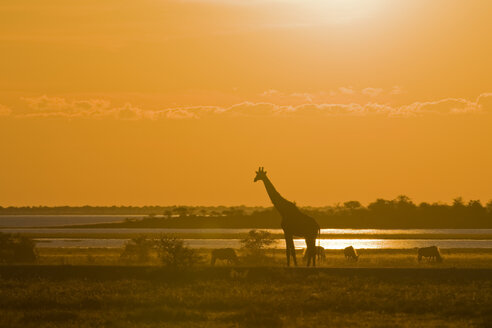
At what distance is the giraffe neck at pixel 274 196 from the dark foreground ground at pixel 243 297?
13.9ft

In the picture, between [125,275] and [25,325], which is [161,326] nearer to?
[25,325]

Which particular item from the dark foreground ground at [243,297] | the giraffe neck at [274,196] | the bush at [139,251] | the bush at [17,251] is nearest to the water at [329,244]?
the bush at [139,251]

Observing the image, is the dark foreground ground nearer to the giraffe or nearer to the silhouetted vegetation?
the giraffe

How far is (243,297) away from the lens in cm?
3306

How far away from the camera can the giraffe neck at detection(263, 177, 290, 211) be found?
4309 centimetres

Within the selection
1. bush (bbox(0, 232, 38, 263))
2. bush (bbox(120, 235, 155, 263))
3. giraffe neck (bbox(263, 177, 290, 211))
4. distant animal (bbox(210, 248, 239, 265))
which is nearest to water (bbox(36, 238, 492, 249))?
bush (bbox(120, 235, 155, 263))

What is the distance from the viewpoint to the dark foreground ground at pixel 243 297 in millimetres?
29188

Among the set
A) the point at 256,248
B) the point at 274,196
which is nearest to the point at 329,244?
the point at 256,248

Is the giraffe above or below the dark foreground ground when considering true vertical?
above

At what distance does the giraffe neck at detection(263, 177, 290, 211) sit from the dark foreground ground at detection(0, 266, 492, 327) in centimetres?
424

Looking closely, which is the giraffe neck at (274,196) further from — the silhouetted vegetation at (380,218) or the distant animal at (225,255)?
the silhouetted vegetation at (380,218)

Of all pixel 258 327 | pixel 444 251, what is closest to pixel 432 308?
pixel 258 327

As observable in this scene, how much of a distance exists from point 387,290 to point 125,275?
9435mm

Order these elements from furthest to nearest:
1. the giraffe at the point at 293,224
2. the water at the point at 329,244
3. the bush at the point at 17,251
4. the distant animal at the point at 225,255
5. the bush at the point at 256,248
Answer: the water at the point at 329,244, the bush at the point at 256,248, the bush at the point at 17,251, the distant animal at the point at 225,255, the giraffe at the point at 293,224
